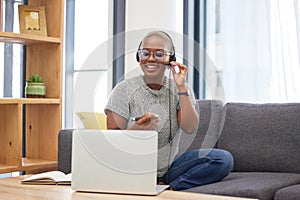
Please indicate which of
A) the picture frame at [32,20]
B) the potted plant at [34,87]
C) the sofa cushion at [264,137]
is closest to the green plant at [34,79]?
the potted plant at [34,87]

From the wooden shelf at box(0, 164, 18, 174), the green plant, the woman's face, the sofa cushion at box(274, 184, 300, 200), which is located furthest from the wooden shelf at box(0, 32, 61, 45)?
the sofa cushion at box(274, 184, 300, 200)

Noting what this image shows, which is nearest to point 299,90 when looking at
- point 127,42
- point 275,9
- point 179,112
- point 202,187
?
point 275,9

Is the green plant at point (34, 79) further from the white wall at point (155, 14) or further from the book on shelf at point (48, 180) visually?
the book on shelf at point (48, 180)

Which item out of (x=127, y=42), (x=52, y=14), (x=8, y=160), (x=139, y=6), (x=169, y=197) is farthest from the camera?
(x=139, y=6)

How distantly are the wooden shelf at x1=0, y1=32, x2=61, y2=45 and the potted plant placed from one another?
225mm

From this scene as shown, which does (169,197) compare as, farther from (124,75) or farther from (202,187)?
(202,187)

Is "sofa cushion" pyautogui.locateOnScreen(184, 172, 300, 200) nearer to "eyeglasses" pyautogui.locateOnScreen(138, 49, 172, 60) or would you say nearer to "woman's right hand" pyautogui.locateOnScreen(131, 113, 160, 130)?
"woman's right hand" pyautogui.locateOnScreen(131, 113, 160, 130)

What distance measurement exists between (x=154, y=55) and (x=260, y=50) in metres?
1.83

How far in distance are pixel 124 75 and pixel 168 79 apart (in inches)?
6.4

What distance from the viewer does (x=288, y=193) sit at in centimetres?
219

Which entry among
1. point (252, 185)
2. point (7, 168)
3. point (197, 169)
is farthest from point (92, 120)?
point (7, 168)

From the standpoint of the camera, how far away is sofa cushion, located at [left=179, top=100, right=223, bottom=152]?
1.97 metres

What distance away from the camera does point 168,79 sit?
69.3 inches

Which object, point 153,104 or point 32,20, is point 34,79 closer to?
point 32,20
